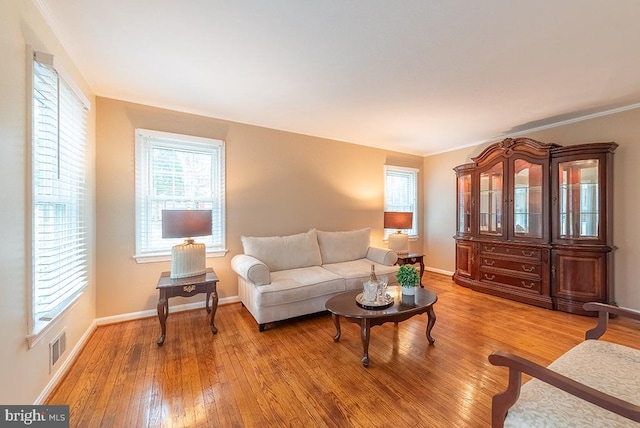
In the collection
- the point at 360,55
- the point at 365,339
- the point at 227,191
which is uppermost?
the point at 360,55

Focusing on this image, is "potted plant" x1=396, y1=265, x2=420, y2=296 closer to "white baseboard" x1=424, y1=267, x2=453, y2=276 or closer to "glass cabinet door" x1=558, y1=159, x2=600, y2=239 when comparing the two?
"glass cabinet door" x1=558, y1=159, x2=600, y2=239

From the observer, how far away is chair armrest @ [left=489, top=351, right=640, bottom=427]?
33.8 inches

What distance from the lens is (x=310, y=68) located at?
2303 mm

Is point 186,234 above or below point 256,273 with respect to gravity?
above

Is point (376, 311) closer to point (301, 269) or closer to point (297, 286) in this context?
point (297, 286)

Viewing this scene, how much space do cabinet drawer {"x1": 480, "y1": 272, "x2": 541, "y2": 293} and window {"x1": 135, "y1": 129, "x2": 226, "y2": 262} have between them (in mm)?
3939

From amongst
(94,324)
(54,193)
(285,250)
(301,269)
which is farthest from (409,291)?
(94,324)

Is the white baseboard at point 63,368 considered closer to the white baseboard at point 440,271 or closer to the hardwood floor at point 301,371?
the hardwood floor at point 301,371

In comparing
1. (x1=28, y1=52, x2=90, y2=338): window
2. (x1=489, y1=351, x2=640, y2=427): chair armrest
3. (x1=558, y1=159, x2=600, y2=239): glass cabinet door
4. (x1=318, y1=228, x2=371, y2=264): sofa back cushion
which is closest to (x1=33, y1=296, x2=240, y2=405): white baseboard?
(x1=28, y1=52, x2=90, y2=338): window

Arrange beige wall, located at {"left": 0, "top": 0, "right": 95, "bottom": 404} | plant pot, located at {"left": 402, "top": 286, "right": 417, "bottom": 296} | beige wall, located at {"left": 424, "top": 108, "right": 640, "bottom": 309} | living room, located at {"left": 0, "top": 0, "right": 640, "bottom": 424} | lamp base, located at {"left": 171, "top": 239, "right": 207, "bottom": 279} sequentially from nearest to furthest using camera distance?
1. beige wall, located at {"left": 0, "top": 0, "right": 95, "bottom": 404}
2. living room, located at {"left": 0, "top": 0, "right": 640, "bottom": 424}
3. plant pot, located at {"left": 402, "top": 286, "right": 417, "bottom": 296}
4. lamp base, located at {"left": 171, "top": 239, "right": 207, "bottom": 279}
5. beige wall, located at {"left": 424, "top": 108, "right": 640, "bottom": 309}

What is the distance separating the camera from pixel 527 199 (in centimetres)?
365

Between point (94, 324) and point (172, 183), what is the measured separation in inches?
68.0

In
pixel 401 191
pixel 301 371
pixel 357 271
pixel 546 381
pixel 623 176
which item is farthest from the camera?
pixel 401 191

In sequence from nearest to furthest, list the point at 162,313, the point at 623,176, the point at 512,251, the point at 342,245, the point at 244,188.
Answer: the point at 162,313, the point at 623,176, the point at 244,188, the point at 512,251, the point at 342,245
